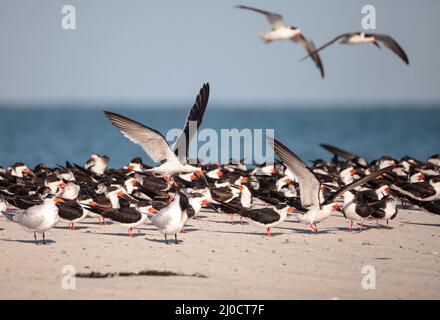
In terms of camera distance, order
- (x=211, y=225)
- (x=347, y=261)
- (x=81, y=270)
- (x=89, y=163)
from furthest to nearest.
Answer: (x=89, y=163) < (x=211, y=225) < (x=347, y=261) < (x=81, y=270)

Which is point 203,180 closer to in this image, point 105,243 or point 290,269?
point 105,243

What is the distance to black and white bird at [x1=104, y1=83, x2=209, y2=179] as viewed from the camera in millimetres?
13344

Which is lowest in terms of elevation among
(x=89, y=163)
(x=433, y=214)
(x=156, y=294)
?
(x=156, y=294)

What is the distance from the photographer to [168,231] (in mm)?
11359

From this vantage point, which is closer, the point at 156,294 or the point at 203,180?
the point at 156,294

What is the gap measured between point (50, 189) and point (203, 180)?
3050 millimetres

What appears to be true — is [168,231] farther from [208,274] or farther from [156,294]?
[156,294]

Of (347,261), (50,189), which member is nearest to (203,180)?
(50,189)

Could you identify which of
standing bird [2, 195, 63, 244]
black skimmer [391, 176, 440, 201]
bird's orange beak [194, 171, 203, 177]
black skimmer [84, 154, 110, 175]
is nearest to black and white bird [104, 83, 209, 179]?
bird's orange beak [194, 171, 203, 177]

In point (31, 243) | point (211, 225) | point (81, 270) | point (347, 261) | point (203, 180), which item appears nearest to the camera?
point (81, 270)

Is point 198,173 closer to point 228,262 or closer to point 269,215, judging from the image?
point 269,215

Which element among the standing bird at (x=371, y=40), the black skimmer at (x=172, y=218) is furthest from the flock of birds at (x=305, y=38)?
the black skimmer at (x=172, y=218)

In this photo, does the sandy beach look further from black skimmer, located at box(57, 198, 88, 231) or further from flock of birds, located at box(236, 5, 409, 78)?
flock of birds, located at box(236, 5, 409, 78)

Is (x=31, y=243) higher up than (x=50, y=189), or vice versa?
(x=50, y=189)
